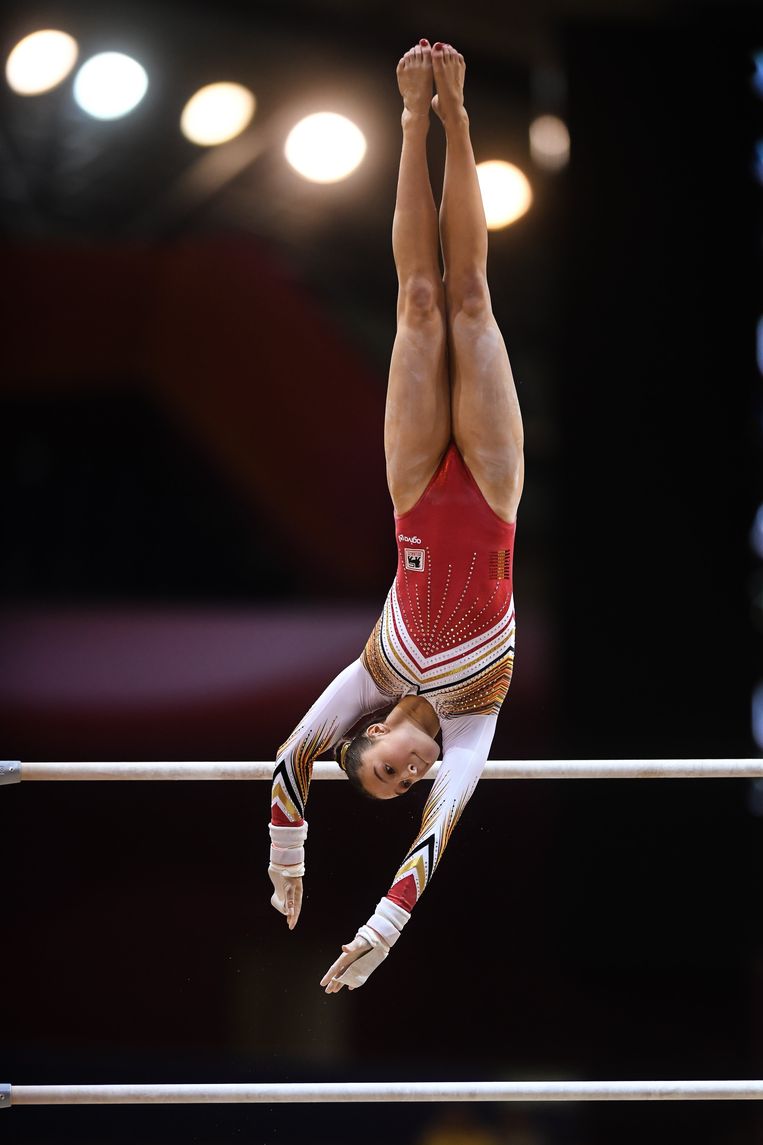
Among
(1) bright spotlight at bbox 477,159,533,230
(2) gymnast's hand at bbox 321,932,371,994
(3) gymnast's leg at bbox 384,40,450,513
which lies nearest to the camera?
(2) gymnast's hand at bbox 321,932,371,994

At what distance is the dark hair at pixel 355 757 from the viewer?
2654mm

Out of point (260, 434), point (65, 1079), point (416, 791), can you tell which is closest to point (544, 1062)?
point (416, 791)

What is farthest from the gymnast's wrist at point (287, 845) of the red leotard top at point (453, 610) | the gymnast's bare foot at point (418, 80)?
the gymnast's bare foot at point (418, 80)

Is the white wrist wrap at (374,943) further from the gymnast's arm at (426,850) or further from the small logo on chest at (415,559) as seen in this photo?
the small logo on chest at (415,559)

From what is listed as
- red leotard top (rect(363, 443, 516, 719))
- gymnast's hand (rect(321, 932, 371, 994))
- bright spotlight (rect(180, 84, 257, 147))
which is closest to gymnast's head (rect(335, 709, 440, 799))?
red leotard top (rect(363, 443, 516, 719))

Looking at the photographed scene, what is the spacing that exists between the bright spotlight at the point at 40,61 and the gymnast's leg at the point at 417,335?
4.71 ft

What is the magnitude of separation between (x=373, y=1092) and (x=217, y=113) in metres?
3.04

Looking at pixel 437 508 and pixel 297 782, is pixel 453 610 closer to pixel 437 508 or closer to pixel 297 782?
pixel 437 508

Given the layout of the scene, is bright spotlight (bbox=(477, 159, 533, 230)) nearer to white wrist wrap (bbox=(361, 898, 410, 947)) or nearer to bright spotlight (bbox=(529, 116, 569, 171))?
bright spotlight (bbox=(529, 116, 569, 171))

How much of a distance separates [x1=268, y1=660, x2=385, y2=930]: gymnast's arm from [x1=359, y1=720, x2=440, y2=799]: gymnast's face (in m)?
0.10

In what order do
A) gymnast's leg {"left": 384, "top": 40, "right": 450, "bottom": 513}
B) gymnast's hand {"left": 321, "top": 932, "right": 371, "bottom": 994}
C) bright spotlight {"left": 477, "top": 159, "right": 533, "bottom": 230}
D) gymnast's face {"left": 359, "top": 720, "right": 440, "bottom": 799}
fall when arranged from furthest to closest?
bright spotlight {"left": 477, "top": 159, "right": 533, "bottom": 230}
gymnast's leg {"left": 384, "top": 40, "right": 450, "bottom": 513}
gymnast's face {"left": 359, "top": 720, "right": 440, "bottom": 799}
gymnast's hand {"left": 321, "top": 932, "right": 371, "bottom": 994}

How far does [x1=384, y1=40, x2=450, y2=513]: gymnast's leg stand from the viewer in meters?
2.74

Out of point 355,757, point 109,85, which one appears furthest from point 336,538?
point 109,85

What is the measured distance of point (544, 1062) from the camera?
3873 millimetres
